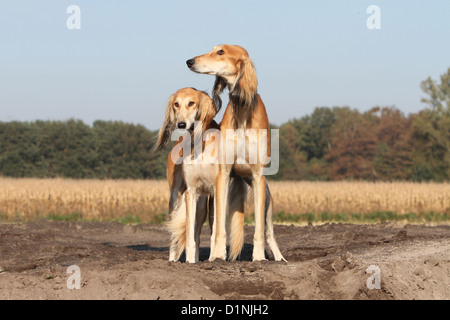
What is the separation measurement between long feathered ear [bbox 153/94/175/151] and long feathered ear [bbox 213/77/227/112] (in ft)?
2.08

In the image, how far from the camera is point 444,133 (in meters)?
59.9

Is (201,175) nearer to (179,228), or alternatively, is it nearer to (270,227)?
(179,228)

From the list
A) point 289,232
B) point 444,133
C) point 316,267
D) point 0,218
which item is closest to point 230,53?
point 316,267

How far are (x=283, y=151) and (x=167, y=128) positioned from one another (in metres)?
60.4

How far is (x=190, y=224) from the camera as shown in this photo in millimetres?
8930

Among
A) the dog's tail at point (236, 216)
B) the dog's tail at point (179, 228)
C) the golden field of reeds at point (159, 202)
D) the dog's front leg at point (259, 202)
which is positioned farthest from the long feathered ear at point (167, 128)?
the golden field of reeds at point (159, 202)

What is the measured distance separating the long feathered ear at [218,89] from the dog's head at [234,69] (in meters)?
0.16

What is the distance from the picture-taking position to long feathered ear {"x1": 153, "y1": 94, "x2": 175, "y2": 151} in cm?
A: 924

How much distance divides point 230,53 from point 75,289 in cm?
369

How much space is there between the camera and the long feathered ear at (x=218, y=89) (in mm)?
8898

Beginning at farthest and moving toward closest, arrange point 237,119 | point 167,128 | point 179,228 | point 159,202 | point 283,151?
point 283,151 < point 159,202 < point 179,228 < point 167,128 < point 237,119

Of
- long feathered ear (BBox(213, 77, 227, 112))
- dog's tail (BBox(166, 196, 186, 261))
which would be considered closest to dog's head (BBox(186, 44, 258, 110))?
long feathered ear (BBox(213, 77, 227, 112))

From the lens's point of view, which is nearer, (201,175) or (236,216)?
(201,175)

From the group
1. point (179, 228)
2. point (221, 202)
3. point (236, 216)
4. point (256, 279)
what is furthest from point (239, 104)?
point (256, 279)
